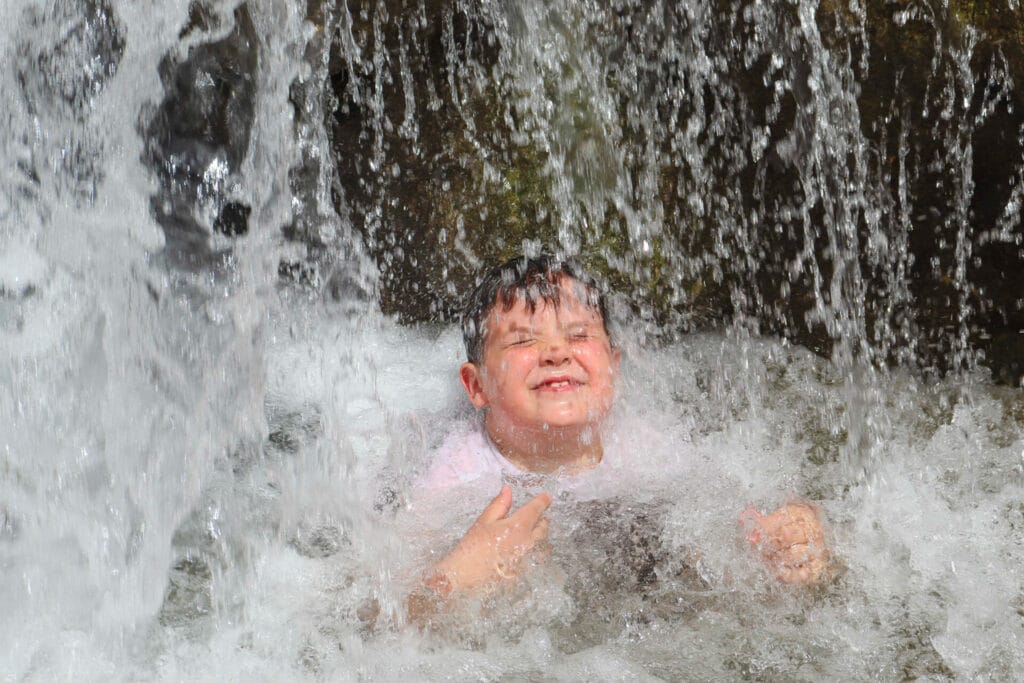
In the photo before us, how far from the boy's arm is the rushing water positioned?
0.06m

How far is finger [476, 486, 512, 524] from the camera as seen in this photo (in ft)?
9.64

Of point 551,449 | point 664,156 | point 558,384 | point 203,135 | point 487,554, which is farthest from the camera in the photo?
point 664,156

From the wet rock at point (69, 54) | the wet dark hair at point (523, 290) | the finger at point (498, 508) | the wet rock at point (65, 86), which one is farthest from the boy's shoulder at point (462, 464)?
the wet rock at point (69, 54)

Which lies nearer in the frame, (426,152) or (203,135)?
(203,135)

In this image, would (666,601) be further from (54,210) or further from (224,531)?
(54,210)

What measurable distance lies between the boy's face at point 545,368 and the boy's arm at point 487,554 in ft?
1.12

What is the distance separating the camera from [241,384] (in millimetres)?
3902

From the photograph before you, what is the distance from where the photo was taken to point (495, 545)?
9.40ft

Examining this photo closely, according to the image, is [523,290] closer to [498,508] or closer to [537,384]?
[537,384]

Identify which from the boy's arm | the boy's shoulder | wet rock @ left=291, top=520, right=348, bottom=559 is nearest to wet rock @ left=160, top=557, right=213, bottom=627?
wet rock @ left=291, top=520, right=348, bottom=559

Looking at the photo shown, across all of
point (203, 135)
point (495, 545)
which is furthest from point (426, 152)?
point (495, 545)

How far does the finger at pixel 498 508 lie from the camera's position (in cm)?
294

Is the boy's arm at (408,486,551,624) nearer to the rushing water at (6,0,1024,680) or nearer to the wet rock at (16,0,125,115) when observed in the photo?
the rushing water at (6,0,1024,680)

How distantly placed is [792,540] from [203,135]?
7.08ft
